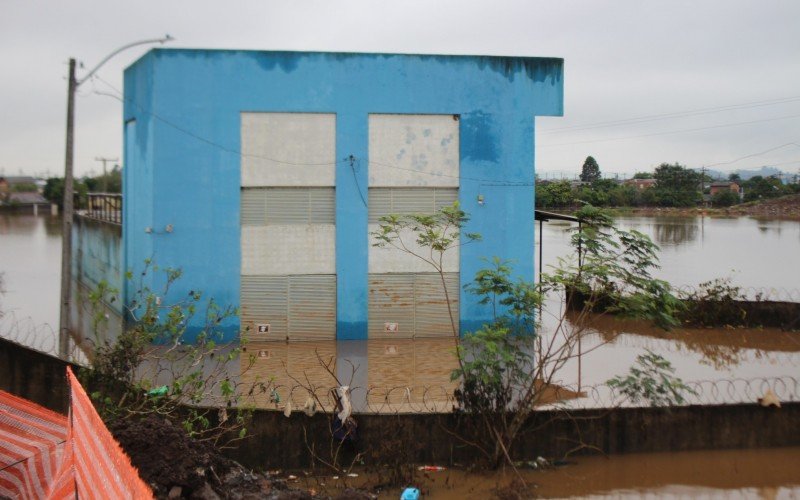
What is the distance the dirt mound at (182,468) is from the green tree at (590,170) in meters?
20.6

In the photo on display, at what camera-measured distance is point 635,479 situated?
38.2 feet

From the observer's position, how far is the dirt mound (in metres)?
8.71

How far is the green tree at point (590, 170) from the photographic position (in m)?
29.0

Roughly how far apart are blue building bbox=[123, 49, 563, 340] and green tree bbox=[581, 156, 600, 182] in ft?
26.0

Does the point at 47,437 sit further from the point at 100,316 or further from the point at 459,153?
the point at 459,153

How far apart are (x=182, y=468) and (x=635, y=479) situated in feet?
20.8

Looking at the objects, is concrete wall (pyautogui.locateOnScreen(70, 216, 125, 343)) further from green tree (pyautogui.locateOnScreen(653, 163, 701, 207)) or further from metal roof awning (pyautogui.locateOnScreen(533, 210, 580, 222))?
green tree (pyautogui.locateOnScreen(653, 163, 701, 207))

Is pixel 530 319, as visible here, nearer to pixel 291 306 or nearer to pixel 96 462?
pixel 96 462

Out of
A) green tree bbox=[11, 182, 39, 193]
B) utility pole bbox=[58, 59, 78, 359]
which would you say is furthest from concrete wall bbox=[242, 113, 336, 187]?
green tree bbox=[11, 182, 39, 193]

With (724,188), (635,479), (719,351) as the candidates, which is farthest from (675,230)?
(635,479)

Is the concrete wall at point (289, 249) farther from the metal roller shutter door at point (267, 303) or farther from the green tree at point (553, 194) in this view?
the green tree at point (553, 194)

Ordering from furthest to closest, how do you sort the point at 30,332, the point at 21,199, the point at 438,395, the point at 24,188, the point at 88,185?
the point at 24,188, the point at 21,199, the point at 88,185, the point at 30,332, the point at 438,395

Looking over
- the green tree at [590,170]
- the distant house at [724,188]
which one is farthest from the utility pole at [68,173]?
the distant house at [724,188]

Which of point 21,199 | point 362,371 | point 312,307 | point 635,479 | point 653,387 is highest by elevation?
point 21,199
